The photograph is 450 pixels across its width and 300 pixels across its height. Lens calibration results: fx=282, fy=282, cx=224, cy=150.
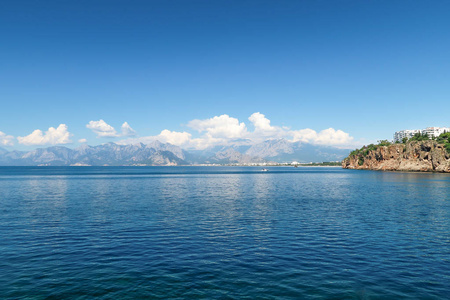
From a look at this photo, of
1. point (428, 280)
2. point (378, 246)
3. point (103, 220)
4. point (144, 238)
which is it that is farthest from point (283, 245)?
point (103, 220)

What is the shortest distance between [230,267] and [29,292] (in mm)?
15853

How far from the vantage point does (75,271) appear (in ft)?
82.8

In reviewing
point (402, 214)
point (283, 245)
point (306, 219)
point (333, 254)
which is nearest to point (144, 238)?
point (283, 245)

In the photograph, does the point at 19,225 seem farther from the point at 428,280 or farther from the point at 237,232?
the point at 428,280

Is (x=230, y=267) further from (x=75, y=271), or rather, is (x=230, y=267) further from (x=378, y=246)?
(x=378, y=246)

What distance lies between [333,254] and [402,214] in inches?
1251

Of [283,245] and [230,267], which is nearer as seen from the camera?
[230,267]

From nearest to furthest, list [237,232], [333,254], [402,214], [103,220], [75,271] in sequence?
[75,271] → [333,254] → [237,232] → [103,220] → [402,214]

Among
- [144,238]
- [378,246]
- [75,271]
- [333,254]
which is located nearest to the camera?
[75,271]

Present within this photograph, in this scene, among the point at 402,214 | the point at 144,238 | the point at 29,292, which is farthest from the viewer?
the point at 402,214

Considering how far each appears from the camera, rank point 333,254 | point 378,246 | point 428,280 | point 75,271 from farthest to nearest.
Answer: point 378,246 → point 333,254 → point 75,271 → point 428,280

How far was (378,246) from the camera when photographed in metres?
32.6

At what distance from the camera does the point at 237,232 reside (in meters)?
40.0

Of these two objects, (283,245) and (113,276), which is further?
(283,245)
